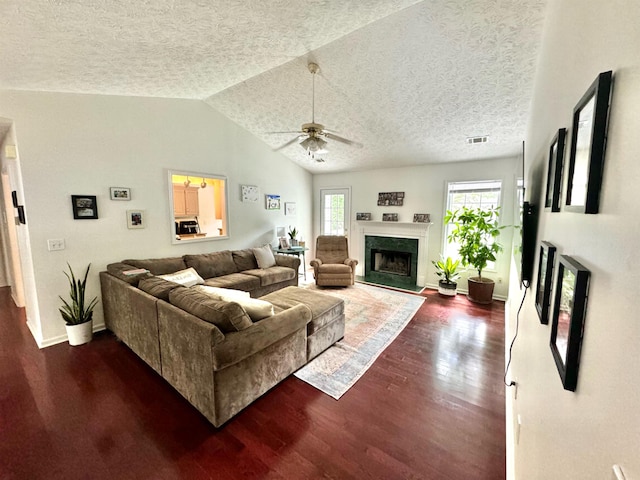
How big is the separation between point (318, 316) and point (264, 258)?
2345 mm

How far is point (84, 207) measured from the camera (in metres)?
3.18

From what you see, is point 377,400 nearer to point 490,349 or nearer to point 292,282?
point 490,349

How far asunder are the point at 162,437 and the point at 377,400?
5.20 feet

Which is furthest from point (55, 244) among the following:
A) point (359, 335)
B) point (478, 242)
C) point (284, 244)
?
point (478, 242)

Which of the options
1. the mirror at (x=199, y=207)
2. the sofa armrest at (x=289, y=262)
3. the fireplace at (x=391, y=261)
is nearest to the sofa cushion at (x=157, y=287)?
the mirror at (x=199, y=207)

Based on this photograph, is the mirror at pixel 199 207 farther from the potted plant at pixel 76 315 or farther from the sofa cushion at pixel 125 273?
the potted plant at pixel 76 315

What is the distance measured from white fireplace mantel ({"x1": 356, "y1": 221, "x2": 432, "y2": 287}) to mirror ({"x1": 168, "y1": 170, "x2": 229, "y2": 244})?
9.49 feet

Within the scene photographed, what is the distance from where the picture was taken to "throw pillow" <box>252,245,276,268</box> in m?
4.76

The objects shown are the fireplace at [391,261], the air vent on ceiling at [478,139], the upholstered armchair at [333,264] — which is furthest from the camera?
the fireplace at [391,261]

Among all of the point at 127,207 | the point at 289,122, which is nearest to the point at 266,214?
the point at 289,122

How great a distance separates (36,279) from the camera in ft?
9.65

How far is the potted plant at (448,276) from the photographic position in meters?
4.69

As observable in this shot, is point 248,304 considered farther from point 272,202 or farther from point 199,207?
point 199,207

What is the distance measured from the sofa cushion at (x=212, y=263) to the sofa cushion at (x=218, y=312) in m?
2.09
